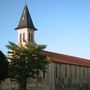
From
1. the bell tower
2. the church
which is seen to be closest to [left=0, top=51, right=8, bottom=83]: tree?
the church

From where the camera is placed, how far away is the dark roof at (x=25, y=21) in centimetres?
7306

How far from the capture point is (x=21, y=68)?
56625 mm

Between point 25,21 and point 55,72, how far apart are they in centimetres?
1331

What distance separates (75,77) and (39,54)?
21.9 metres

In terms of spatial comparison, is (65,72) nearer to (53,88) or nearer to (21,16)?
(53,88)

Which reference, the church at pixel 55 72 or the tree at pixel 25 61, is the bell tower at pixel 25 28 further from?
the tree at pixel 25 61

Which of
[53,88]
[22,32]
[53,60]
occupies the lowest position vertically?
[53,88]

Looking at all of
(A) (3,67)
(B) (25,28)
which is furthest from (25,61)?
(B) (25,28)

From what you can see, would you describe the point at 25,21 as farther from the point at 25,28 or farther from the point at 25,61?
the point at 25,61

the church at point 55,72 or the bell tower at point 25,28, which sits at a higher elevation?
the bell tower at point 25,28

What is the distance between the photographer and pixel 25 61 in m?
57.6

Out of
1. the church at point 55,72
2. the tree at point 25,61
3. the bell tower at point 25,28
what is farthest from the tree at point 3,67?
the bell tower at point 25,28

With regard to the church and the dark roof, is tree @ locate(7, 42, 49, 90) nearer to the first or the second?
the church

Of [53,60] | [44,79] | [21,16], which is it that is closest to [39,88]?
[44,79]
